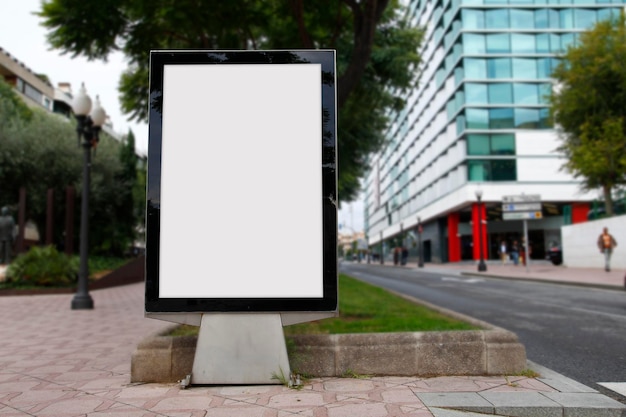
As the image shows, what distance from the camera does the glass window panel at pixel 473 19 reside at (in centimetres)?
4412

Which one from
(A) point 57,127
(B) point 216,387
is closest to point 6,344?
(B) point 216,387

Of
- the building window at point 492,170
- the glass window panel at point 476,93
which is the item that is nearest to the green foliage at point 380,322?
the building window at point 492,170

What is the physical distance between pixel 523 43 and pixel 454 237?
60.0 feet

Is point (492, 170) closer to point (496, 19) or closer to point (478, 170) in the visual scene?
point (478, 170)

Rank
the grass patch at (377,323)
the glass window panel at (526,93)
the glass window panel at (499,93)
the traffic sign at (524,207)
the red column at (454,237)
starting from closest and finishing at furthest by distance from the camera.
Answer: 1. the grass patch at (377,323)
2. the traffic sign at (524,207)
3. the glass window panel at (526,93)
4. the glass window panel at (499,93)
5. the red column at (454,237)

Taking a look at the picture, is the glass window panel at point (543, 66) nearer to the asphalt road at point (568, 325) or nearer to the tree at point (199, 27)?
the asphalt road at point (568, 325)

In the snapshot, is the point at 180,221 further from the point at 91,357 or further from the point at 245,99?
the point at 91,357

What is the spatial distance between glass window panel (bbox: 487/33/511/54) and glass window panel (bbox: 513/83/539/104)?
10.6 feet

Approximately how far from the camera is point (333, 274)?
3.67 m

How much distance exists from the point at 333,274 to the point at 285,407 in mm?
939

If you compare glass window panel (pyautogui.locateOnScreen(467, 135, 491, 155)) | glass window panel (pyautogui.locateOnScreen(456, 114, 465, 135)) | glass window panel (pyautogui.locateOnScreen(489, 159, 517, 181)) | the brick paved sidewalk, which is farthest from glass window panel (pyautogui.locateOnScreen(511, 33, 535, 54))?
the brick paved sidewalk

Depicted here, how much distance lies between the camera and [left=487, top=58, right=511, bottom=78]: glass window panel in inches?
1732

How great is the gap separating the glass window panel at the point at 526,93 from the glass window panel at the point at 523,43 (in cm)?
302

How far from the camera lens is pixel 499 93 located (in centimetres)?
4394
